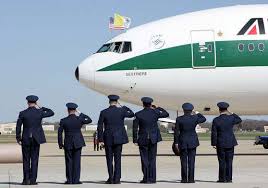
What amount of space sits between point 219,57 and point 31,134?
10652mm

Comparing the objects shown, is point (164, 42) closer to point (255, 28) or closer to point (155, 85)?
point (155, 85)

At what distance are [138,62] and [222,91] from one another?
3.26 metres

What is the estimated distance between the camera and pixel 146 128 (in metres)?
14.1

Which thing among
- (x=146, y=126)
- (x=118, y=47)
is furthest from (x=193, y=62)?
(x=146, y=126)

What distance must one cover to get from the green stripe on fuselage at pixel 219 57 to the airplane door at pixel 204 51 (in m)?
0.14

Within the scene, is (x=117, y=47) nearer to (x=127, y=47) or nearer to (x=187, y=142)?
(x=127, y=47)

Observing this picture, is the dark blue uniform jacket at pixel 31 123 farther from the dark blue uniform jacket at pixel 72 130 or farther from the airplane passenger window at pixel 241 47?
the airplane passenger window at pixel 241 47

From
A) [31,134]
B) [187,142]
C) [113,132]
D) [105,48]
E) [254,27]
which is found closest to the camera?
[31,134]

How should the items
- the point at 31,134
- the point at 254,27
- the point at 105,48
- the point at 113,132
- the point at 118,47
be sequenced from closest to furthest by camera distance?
the point at 31,134
the point at 113,132
the point at 254,27
the point at 118,47
the point at 105,48

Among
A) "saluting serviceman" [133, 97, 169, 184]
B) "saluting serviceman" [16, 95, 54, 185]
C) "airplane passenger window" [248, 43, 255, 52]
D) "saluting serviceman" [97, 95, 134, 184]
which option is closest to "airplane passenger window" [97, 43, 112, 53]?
"airplane passenger window" [248, 43, 255, 52]

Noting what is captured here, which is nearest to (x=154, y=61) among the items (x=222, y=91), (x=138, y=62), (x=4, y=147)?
(x=138, y=62)

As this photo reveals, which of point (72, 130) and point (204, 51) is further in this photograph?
point (204, 51)

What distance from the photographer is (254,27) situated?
23016 mm

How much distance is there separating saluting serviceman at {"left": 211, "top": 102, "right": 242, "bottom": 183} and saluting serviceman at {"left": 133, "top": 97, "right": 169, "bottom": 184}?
48.6 inches
